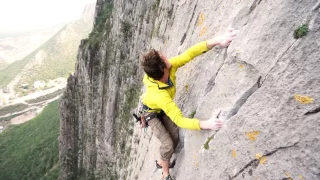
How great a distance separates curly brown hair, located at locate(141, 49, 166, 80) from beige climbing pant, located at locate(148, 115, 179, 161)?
72.3 inches

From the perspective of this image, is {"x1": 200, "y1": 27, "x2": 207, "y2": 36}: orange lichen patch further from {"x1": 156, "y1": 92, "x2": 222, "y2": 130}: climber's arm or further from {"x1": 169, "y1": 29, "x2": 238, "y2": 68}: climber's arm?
{"x1": 156, "y1": 92, "x2": 222, "y2": 130}: climber's arm

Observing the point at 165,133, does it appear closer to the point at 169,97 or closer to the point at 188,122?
the point at 169,97

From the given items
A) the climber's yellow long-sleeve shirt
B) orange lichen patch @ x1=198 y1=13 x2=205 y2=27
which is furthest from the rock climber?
orange lichen patch @ x1=198 y1=13 x2=205 y2=27

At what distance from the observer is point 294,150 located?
439 centimetres

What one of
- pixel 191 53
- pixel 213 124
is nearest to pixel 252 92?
pixel 213 124

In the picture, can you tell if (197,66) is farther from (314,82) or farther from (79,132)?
(79,132)

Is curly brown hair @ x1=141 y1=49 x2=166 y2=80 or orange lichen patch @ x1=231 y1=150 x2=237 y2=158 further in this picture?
curly brown hair @ x1=141 y1=49 x2=166 y2=80

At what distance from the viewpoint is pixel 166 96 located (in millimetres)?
6223

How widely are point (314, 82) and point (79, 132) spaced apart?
1701 inches

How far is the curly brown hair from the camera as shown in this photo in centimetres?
598

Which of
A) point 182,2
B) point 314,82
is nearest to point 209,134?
point 314,82

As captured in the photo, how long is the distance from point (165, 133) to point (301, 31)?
453 cm

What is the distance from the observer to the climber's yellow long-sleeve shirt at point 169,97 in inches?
231

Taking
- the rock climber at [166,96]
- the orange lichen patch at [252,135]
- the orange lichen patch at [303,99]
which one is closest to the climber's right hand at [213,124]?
the rock climber at [166,96]
